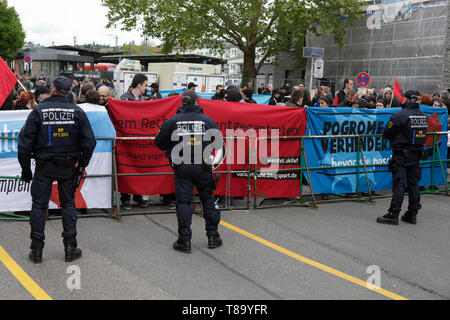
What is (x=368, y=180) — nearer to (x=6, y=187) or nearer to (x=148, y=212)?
(x=148, y=212)

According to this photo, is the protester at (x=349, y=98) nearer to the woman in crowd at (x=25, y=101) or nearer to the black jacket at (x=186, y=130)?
the black jacket at (x=186, y=130)

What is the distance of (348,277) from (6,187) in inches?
192

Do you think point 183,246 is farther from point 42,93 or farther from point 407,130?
point 42,93

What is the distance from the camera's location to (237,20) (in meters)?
32.6

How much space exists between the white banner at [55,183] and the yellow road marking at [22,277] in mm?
1461

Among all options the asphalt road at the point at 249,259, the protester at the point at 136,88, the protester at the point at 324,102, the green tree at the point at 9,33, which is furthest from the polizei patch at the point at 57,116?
the green tree at the point at 9,33

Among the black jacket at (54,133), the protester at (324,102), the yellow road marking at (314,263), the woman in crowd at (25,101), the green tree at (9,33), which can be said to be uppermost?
the green tree at (9,33)

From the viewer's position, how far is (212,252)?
20.7ft

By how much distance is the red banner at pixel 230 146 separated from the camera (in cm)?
802

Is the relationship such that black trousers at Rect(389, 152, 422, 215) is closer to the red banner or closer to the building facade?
the red banner

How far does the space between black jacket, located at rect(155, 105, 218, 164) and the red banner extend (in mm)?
1830

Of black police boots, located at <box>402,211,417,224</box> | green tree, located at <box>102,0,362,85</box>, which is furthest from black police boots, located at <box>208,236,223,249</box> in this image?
green tree, located at <box>102,0,362,85</box>

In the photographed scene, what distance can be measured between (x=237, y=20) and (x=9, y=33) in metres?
45.7
